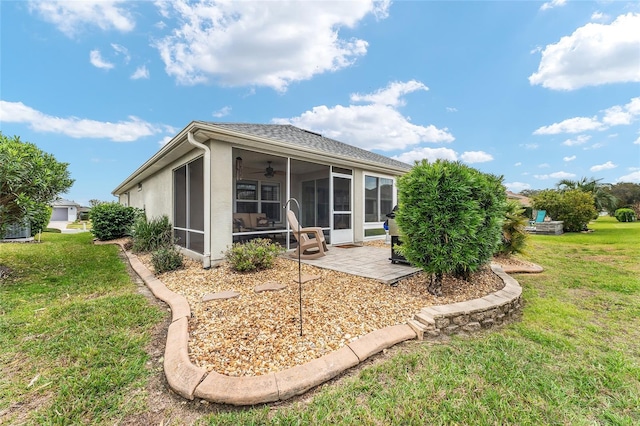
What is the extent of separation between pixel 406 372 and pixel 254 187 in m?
8.27

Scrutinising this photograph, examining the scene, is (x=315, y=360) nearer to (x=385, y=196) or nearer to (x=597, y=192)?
(x=385, y=196)

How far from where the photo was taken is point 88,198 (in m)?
43.4

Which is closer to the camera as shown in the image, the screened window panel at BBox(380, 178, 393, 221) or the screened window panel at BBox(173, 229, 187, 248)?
the screened window panel at BBox(173, 229, 187, 248)

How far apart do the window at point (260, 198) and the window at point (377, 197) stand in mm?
3240

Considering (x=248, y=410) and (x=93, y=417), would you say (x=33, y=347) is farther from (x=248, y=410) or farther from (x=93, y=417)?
(x=248, y=410)

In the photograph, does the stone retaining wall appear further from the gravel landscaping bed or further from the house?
the house

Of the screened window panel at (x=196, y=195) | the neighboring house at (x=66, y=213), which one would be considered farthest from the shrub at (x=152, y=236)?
the neighboring house at (x=66, y=213)

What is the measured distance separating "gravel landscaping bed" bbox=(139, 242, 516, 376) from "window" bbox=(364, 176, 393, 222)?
4.80 m

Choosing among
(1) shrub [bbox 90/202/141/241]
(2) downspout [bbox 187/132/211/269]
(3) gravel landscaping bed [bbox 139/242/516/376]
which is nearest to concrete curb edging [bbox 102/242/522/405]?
(3) gravel landscaping bed [bbox 139/242/516/376]

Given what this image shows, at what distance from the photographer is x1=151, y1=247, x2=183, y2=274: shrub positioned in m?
5.38

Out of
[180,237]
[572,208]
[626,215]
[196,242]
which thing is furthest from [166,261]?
[626,215]

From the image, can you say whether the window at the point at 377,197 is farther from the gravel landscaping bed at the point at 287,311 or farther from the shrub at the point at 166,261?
the shrub at the point at 166,261

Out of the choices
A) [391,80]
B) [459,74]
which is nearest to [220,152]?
[391,80]

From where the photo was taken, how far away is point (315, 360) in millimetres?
2229
